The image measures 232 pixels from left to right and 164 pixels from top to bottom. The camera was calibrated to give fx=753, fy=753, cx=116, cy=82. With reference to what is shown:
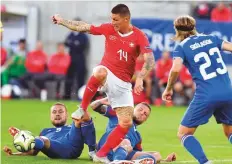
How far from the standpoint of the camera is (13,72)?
2566 centimetres

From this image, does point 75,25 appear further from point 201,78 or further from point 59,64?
point 59,64

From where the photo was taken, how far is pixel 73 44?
26.1 metres

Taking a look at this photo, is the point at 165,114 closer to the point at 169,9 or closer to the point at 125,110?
the point at 169,9

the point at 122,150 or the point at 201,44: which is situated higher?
the point at 201,44

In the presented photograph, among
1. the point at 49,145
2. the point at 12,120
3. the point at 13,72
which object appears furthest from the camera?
the point at 13,72

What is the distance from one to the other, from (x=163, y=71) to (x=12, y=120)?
7.39 meters

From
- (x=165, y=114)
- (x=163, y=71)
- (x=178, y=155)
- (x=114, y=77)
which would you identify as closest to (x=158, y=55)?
(x=163, y=71)

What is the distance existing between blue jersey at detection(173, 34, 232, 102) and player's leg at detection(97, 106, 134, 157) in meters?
1.15

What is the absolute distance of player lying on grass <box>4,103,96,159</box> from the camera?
37.2 feet

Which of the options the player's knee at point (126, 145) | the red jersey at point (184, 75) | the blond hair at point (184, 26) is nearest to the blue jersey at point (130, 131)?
the player's knee at point (126, 145)

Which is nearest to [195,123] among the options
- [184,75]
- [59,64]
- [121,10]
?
[121,10]

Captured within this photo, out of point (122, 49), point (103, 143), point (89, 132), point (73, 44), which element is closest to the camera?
point (122, 49)

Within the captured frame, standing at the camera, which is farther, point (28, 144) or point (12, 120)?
point (12, 120)

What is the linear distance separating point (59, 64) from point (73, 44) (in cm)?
101
